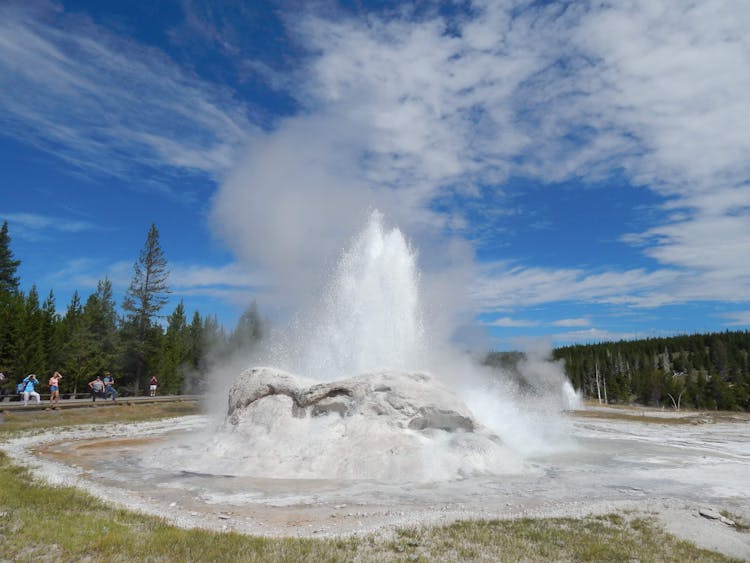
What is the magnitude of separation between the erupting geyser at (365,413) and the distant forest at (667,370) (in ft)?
84.7

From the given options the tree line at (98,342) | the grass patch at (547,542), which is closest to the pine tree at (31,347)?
the tree line at (98,342)

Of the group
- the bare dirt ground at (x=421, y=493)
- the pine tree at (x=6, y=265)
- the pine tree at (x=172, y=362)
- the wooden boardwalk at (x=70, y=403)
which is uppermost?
the pine tree at (x=6, y=265)

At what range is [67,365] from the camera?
124 ft

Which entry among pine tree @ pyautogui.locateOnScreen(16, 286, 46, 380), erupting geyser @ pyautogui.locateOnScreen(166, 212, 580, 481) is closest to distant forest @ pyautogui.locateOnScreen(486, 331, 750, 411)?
erupting geyser @ pyautogui.locateOnScreen(166, 212, 580, 481)

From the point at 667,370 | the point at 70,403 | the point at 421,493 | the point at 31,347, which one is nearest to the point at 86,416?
the point at 70,403

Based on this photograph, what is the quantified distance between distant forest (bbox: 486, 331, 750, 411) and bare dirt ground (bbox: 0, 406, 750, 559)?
29373 millimetres

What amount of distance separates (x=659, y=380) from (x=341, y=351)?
62.0 metres

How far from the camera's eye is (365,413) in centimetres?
1502

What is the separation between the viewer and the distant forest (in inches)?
2399

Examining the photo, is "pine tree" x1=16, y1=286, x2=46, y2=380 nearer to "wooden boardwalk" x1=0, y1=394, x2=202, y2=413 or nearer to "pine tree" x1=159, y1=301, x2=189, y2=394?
"wooden boardwalk" x1=0, y1=394, x2=202, y2=413

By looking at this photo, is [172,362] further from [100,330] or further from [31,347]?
[31,347]

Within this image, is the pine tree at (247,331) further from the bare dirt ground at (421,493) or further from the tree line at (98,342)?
the bare dirt ground at (421,493)

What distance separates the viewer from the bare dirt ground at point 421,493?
8.67m

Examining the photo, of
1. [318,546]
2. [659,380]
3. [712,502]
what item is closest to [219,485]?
[318,546]
